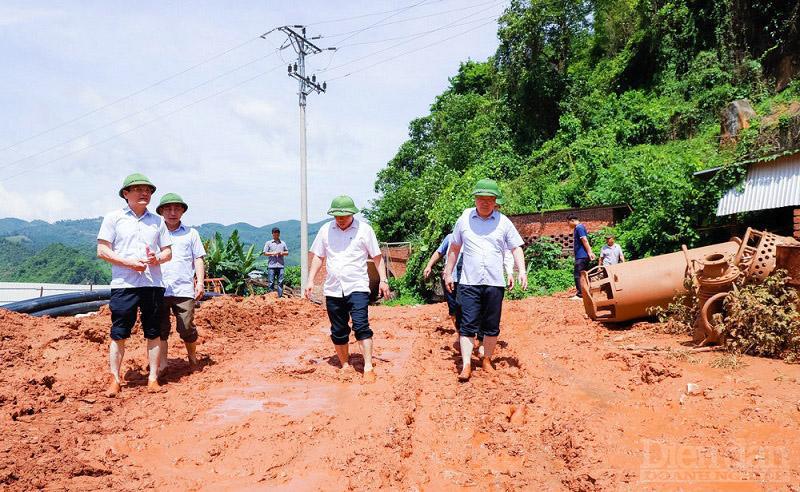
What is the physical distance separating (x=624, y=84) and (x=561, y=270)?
11083 millimetres

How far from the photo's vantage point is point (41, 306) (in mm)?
9109

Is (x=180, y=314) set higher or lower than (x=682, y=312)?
higher

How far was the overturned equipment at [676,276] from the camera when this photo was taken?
579 centimetres

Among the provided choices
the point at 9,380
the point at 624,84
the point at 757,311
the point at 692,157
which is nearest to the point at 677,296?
the point at 757,311

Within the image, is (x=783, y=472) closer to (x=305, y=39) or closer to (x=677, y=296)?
(x=677, y=296)

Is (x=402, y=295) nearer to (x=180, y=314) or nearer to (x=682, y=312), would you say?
(x=682, y=312)

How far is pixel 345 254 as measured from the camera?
5684 mm

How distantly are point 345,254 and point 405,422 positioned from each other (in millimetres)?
2047

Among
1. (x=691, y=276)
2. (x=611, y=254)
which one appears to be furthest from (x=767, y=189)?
(x=691, y=276)

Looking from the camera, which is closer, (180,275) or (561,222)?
(180,275)

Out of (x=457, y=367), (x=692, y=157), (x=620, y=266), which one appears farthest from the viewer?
(x=692, y=157)

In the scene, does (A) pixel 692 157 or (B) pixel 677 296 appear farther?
(A) pixel 692 157

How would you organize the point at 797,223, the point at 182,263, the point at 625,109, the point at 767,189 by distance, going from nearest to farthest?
the point at 182,263
the point at 797,223
the point at 767,189
the point at 625,109

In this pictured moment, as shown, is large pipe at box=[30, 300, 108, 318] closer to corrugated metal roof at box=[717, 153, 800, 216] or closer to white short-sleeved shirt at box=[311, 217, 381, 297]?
white short-sleeved shirt at box=[311, 217, 381, 297]
